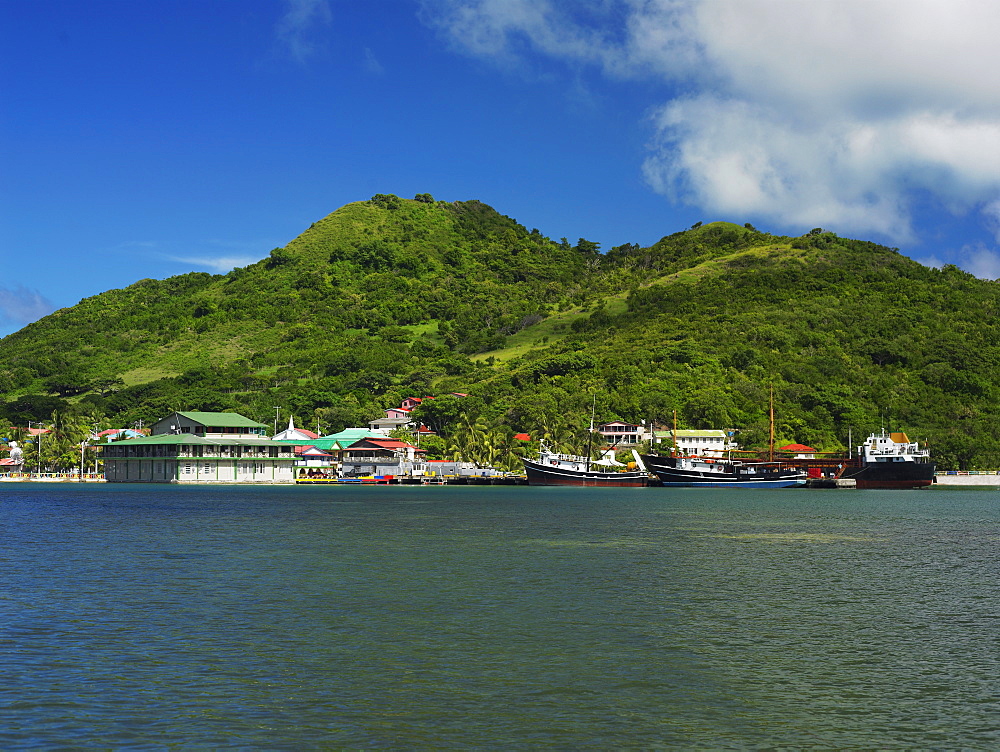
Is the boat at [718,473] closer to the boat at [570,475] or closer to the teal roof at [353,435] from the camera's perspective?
the boat at [570,475]

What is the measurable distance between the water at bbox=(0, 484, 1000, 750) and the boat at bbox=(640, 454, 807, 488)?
8650 cm

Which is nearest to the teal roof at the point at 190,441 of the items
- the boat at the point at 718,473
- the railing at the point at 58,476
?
the railing at the point at 58,476

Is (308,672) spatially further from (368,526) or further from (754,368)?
(754,368)

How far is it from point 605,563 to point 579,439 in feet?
400

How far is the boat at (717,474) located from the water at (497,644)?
86.5m

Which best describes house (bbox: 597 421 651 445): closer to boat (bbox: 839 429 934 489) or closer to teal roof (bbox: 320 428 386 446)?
teal roof (bbox: 320 428 386 446)

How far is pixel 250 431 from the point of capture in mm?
142500

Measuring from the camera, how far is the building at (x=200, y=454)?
13262cm

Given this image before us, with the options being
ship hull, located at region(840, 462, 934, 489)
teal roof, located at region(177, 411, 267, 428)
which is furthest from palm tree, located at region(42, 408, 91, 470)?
ship hull, located at region(840, 462, 934, 489)

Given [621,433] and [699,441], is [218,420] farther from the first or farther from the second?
[699,441]

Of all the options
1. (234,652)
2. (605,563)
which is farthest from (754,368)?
(234,652)

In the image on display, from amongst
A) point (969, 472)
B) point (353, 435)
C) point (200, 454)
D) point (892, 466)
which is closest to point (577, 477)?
point (892, 466)

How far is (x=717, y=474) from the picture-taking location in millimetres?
130625

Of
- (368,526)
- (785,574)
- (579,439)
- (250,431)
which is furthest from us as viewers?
(579,439)
